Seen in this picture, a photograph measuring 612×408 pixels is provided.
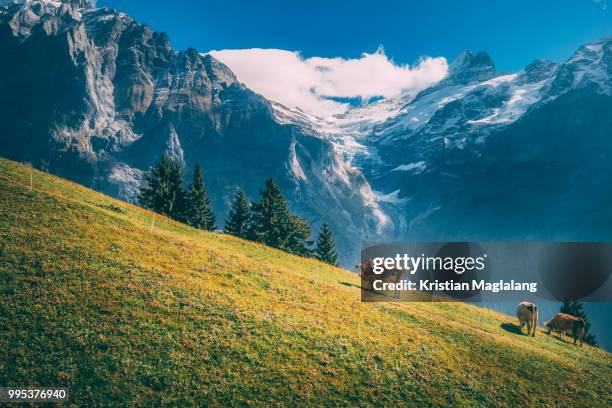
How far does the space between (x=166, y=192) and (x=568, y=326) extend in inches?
2999

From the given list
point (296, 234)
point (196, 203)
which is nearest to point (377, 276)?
point (296, 234)

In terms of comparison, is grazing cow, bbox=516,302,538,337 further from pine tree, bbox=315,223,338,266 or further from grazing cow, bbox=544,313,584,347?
pine tree, bbox=315,223,338,266

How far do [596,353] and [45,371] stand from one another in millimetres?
42588

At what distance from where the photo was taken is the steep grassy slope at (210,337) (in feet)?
59.4

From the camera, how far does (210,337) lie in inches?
833

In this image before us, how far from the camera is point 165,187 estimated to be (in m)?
87.6

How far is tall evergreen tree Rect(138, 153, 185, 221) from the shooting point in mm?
86438

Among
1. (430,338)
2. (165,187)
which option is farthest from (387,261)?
(165,187)

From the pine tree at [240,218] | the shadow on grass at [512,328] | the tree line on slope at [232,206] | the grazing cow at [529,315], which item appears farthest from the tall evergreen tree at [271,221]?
the grazing cow at [529,315]

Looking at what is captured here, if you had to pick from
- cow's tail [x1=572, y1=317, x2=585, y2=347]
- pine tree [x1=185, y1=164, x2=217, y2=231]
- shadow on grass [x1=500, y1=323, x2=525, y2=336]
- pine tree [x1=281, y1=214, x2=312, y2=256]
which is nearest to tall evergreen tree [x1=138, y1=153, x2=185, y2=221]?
pine tree [x1=185, y1=164, x2=217, y2=231]

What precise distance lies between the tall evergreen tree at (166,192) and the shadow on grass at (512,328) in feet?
221

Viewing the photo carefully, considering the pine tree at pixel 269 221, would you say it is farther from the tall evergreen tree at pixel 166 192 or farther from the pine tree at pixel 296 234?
the tall evergreen tree at pixel 166 192

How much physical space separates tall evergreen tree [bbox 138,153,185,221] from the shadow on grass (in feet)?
221

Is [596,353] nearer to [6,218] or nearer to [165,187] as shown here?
[6,218]
